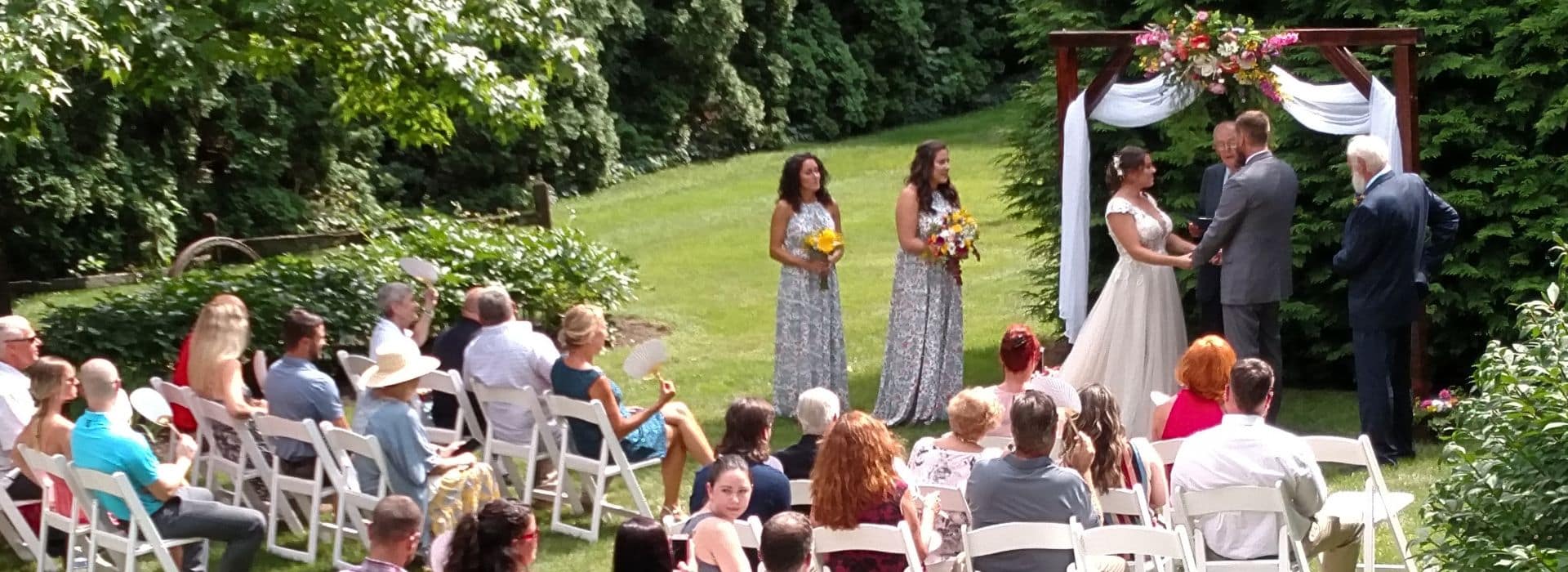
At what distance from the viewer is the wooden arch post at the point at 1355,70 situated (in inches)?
371

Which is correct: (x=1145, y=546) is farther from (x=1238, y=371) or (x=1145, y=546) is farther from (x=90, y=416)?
(x=90, y=416)

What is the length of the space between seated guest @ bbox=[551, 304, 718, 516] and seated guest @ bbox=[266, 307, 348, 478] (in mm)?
833

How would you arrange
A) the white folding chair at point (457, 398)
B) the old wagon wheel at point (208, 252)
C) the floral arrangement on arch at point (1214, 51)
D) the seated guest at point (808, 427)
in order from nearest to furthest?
1. the seated guest at point (808, 427)
2. the white folding chair at point (457, 398)
3. the floral arrangement on arch at point (1214, 51)
4. the old wagon wheel at point (208, 252)

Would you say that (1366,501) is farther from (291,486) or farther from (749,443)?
(291,486)

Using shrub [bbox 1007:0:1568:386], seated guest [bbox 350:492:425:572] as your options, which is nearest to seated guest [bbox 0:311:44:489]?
seated guest [bbox 350:492:425:572]

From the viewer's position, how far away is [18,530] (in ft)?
25.7

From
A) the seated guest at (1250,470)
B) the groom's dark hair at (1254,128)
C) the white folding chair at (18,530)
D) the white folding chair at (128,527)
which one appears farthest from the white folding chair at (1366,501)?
the white folding chair at (18,530)

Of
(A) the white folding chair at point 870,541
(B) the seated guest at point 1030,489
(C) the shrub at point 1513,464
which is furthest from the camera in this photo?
→ (B) the seated guest at point 1030,489

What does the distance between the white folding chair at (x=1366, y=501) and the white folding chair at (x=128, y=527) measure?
425cm

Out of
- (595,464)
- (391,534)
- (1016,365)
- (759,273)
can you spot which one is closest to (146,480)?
(595,464)

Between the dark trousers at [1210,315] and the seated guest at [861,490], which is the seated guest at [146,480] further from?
the dark trousers at [1210,315]

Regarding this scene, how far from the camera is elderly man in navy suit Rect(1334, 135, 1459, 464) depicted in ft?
29.2

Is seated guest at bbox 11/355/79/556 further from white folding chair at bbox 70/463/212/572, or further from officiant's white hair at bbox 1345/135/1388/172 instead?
officiant's white hair at bbox 1345/135/1388/172

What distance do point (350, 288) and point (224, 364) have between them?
387 cm
